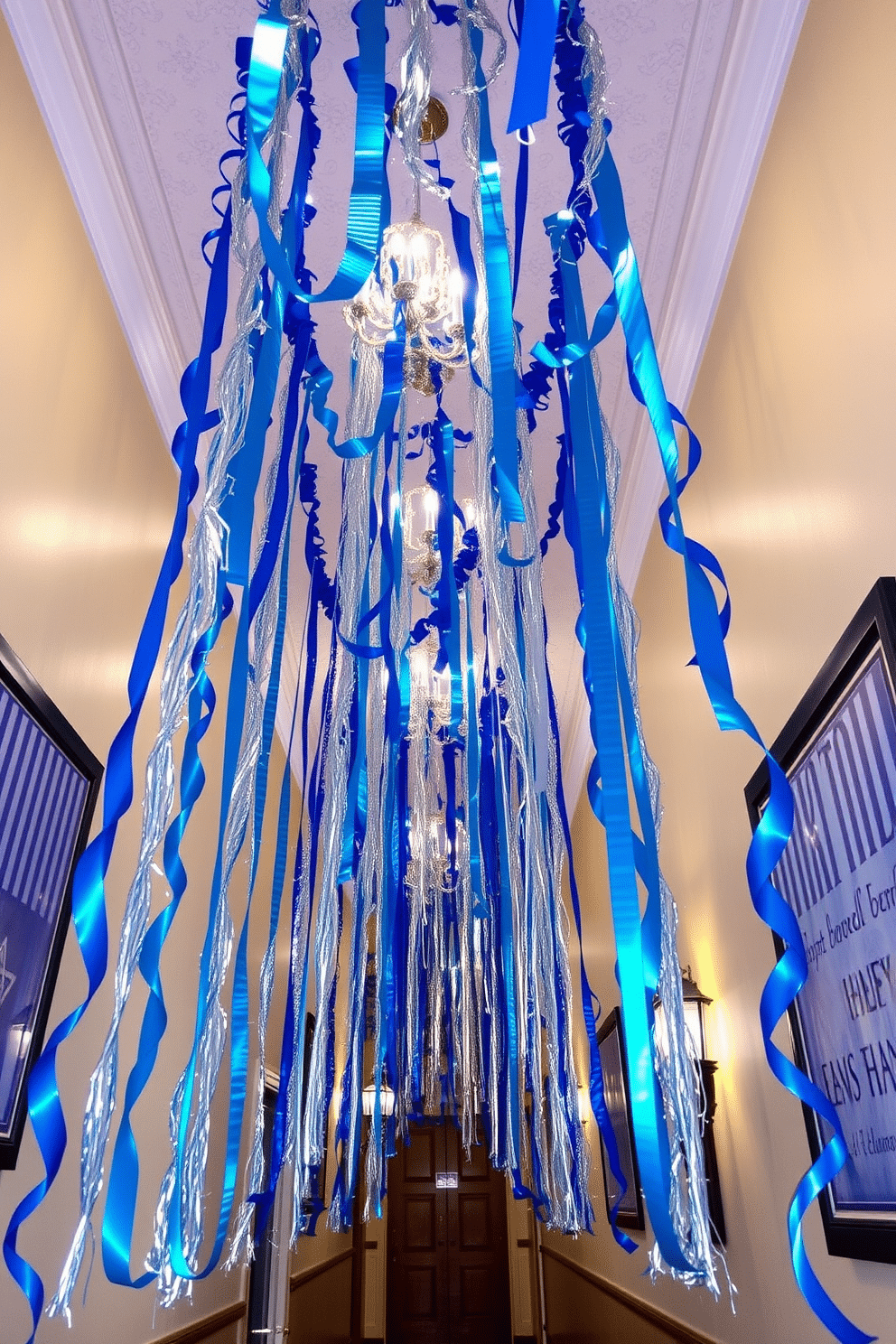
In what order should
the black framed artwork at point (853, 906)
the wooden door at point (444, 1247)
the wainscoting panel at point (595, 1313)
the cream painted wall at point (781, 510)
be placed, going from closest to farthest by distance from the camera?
the black framed artwork at point (853, 906) < the cream painted wall at point (781, 510) < the wainscoting panel at point (595, 1313) < the wooden door at point (444, 1247)

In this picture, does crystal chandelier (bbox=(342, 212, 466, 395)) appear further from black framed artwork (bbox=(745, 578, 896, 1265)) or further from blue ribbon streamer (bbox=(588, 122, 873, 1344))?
black framed artwork (bbox=(745, 578, 896, 1265))

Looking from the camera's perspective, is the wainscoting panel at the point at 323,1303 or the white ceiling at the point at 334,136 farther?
the wainscoting panel at the point at 323,1303

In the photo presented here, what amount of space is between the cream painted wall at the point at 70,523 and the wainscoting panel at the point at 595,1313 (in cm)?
163

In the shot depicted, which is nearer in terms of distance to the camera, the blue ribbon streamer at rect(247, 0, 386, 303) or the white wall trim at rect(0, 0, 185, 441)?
the blue ribbon streamer at rect(247, 0, 386, 303)

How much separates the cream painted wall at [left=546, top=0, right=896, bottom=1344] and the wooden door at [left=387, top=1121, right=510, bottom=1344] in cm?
568

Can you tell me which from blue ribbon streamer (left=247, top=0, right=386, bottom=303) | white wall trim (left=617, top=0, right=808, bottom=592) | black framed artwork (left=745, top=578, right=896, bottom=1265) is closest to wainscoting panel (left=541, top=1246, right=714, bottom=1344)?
black framed artwork (left=745, top=578, right=896, bottom=1265)

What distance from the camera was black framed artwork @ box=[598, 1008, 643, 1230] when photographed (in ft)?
11.6

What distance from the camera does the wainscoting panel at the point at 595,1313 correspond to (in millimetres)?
3312

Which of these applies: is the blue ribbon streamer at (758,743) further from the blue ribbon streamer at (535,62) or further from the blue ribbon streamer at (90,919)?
the blue ribbon streamer at (90,919)

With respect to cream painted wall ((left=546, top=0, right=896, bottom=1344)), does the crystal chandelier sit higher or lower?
higher

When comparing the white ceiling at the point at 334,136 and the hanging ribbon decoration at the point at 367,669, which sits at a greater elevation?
the white ceiling at the point at 334,136

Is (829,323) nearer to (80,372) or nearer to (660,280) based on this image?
(660,280)

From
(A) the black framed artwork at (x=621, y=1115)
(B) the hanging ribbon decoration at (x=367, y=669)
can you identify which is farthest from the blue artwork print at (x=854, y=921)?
(A) the black framed artwork at (x=621, y=1115)

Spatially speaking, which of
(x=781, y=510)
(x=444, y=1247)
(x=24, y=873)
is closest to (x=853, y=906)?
(x=781, y=510)
